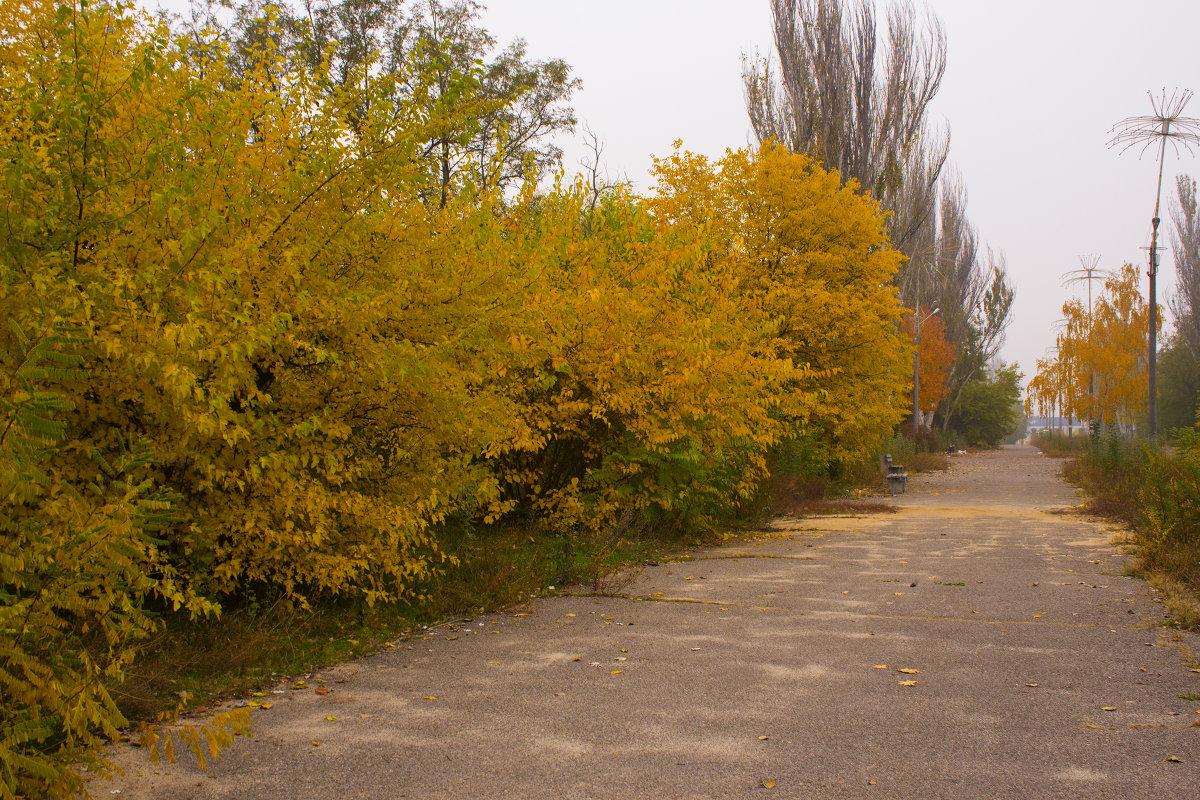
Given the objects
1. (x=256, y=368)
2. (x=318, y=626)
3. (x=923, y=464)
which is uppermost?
(x=256, y=368)

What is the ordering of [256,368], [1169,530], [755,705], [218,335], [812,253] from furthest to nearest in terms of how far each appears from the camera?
[812,253] → [1169,530] → [256,368] → [755,705] → [218,335]

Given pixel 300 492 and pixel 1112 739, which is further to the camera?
pixel 300 492

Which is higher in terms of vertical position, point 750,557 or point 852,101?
point 852,101

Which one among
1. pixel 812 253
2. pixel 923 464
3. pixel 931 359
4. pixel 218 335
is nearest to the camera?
pixel 218 335

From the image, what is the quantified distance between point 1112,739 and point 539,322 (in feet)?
16.7

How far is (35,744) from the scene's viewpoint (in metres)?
3.62

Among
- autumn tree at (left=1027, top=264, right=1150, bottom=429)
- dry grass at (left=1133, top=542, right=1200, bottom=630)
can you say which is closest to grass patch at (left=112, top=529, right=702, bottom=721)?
dry grass at (left=1133, top=542, right=1200, bottom=630)

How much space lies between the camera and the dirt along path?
12.0ft

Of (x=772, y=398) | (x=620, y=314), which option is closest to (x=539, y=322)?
(x=620, y=314)

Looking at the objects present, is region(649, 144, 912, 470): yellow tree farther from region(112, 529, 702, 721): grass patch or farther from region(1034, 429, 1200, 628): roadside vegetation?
region(112, 529, 702, 721): grass patch

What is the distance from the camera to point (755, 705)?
184 inches

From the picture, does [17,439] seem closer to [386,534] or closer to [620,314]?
[386,534]

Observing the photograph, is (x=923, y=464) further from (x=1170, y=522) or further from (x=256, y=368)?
(x=256, y=368)

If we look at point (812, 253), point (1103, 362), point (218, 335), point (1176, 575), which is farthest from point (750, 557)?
point (1103, 362)
